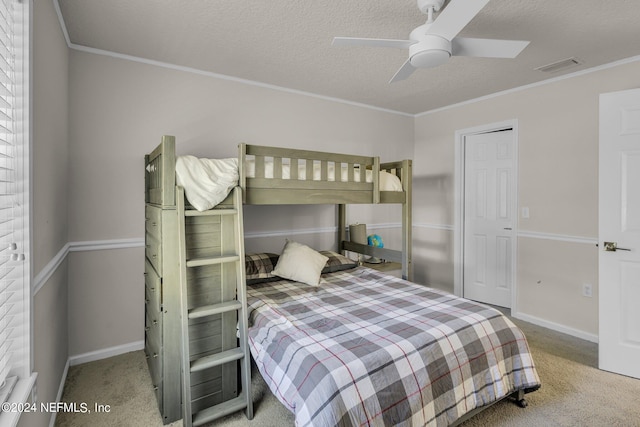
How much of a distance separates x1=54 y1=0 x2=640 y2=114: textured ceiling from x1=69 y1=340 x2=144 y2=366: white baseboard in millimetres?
2453

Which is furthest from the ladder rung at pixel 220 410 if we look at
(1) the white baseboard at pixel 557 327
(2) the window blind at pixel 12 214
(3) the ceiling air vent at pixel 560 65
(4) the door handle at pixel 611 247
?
(3) the ceiling air vent at pixel 560 65

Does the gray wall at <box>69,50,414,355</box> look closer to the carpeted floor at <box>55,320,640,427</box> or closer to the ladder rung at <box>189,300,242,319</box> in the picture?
the carpeted floor at <box>55,320,640,427</box>

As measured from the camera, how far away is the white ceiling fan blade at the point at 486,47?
178 centimetres

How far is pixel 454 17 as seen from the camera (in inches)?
61.3

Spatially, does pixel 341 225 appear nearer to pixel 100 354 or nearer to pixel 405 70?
pixel 405 70

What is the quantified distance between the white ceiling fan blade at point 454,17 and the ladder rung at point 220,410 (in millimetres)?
2345

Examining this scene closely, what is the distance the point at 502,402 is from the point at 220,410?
181 cm

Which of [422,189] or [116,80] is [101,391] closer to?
[116,80]

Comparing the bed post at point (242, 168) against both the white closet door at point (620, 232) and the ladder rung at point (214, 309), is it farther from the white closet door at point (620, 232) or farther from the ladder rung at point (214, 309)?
the white closet door at point (620, 232)

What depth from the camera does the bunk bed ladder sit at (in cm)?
192

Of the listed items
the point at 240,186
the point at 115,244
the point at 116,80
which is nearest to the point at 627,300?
the point at 240,186

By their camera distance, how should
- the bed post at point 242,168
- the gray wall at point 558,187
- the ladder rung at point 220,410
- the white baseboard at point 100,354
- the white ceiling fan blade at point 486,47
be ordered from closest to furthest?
the white ceiling fan blade at point 486,47, the ladder rung at point 220,410, the bed post at point 242,168, the white baseboard at point 100,354, the gray wall at point 558,187

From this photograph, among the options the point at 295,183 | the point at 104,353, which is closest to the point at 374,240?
the point at 295,183

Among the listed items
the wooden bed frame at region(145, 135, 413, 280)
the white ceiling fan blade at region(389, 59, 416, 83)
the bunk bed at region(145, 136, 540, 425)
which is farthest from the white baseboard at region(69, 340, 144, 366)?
the white ceiling fan blade at region(389, 59, 416, 83)
